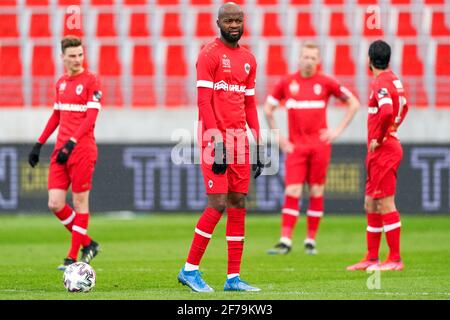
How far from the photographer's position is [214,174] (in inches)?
350

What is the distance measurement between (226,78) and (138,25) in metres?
15.1

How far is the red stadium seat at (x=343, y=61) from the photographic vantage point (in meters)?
22.4

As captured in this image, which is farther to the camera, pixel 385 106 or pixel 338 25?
pixel 338 25

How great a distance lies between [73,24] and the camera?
23062 mm

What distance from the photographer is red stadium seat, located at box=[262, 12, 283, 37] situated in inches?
918

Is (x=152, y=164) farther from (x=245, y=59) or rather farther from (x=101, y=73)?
(x=245, y=59)

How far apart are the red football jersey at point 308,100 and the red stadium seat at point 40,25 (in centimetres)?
1078

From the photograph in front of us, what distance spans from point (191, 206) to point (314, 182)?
6.28 metres

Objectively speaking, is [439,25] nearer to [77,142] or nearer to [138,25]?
[138,25]

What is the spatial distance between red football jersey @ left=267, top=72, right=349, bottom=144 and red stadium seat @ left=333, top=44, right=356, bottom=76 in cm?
827

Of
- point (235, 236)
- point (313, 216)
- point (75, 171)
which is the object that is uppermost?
point (75, 171)

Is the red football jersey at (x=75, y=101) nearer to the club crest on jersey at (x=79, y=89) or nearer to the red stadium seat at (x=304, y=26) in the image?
the club crest on jersey at (x=79, y=89)

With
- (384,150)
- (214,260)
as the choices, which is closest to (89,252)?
(214,260)
